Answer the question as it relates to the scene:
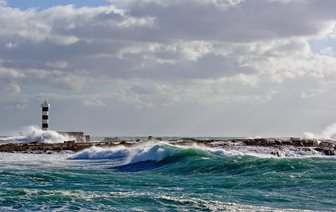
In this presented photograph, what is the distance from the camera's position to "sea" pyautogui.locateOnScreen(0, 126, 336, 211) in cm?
1523

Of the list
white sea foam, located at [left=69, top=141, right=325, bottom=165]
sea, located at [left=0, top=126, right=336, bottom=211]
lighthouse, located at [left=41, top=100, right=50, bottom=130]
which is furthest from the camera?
lighthouse, located at [left=41, top=100, right=50, bottom=130]

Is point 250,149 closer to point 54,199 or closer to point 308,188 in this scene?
point 308,188

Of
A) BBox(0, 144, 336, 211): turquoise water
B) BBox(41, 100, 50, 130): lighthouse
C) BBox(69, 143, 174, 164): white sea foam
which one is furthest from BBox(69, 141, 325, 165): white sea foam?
BBox(41, 100, 50, 130): lighthouse

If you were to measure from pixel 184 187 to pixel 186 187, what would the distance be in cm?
7

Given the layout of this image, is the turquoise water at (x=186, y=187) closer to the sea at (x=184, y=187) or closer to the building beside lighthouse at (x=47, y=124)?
the sea at (x=184, y=187)

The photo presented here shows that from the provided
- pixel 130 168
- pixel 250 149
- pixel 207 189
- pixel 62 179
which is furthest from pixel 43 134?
pixel 207 189

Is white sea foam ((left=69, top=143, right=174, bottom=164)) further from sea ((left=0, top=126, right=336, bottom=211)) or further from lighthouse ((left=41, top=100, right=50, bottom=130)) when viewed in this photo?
lighthouse ((left=41, top=100, right=50, bottom=130))

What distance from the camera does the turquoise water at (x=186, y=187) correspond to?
50.1 ft

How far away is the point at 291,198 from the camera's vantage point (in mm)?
16844

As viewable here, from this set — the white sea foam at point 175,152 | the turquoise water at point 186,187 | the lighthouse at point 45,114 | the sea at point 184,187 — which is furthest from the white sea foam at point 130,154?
the lighthouse at point 45,114

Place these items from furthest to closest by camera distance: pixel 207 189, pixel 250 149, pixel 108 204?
pixel 250 149 → pixel 207 189 → pixel 108 204

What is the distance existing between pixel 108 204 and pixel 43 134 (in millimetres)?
42503

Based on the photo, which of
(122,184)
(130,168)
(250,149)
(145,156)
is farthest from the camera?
(250,149)

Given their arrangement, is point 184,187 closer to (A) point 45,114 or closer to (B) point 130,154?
(B) point 130,154
